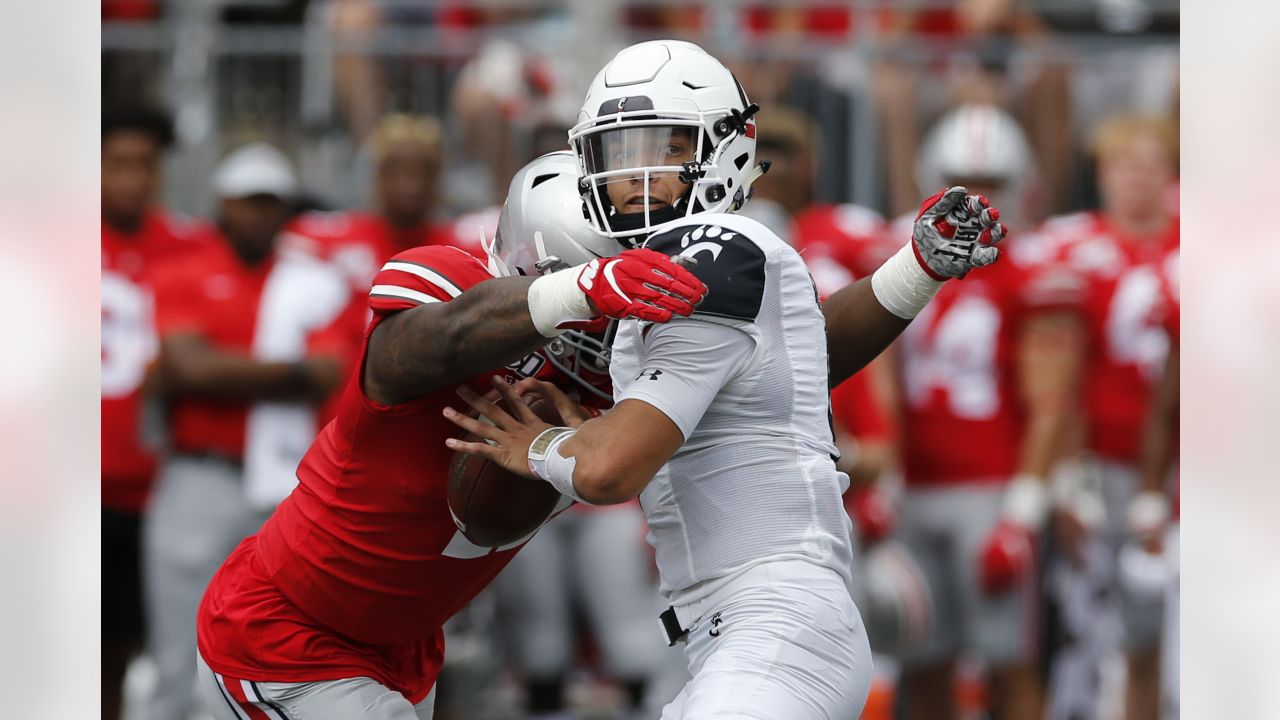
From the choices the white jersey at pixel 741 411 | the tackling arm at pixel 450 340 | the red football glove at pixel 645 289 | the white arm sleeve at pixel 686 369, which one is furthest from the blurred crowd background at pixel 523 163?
the red football glove at pixel 645 289

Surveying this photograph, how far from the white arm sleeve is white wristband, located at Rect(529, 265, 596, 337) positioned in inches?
5.6

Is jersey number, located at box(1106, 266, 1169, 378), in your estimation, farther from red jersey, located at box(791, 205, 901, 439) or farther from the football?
the football

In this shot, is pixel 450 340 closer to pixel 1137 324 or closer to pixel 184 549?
pixel 184 549

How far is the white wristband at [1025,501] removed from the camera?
663 centimetres

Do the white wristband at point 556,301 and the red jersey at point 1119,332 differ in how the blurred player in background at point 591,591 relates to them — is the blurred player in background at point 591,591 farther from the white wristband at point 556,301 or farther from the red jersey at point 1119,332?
the white wristband at point 556,301

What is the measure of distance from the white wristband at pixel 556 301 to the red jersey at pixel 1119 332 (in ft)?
13.3

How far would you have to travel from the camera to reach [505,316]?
3203mm

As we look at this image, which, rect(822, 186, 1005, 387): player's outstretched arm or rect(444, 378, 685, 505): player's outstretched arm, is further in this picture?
rect(822, 186, 1005, 387): player's outstretched arm

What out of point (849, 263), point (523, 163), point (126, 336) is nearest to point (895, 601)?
point (849, 263)

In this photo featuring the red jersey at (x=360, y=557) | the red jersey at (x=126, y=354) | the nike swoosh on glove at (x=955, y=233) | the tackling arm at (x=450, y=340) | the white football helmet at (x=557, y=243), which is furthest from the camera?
the red jersey at (x=126, y=354)

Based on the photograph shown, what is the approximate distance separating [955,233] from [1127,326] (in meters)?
3.29

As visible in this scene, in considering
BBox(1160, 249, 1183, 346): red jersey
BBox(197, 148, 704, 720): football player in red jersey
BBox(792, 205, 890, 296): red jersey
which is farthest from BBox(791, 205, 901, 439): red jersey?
BBox(197, 148, 704, 720): football player in red jersey

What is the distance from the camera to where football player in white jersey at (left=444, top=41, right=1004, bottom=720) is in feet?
10.1

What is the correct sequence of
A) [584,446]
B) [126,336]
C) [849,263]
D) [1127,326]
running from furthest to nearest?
[1127,326], [849,263], [126,336], [584,446]
